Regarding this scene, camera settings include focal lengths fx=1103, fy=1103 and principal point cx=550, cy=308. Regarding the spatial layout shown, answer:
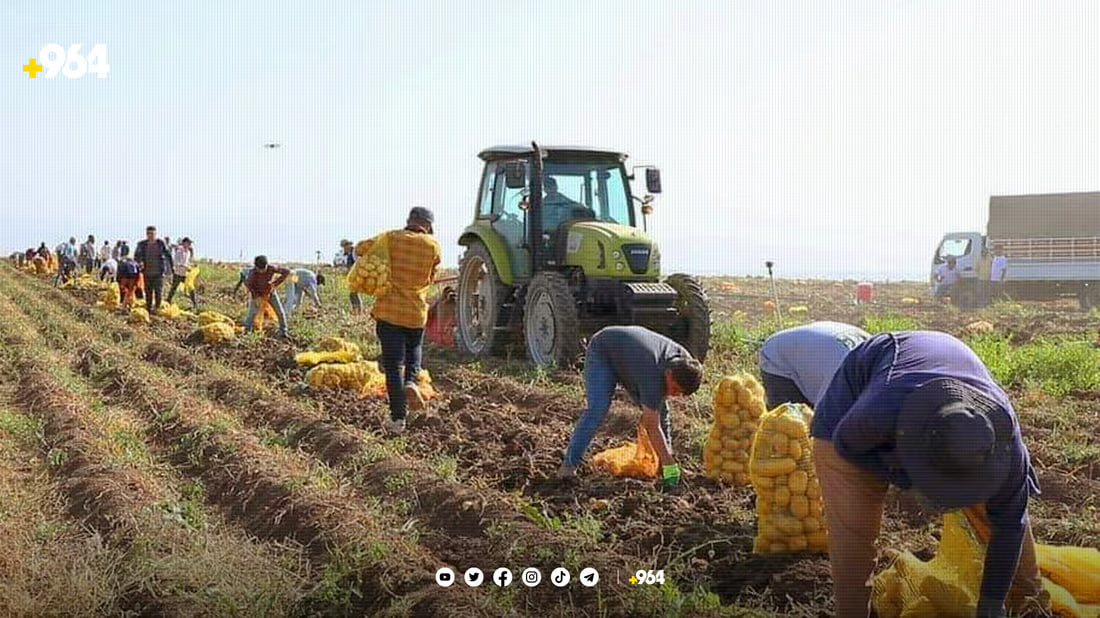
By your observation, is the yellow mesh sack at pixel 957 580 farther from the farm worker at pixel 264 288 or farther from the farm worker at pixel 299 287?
the farm worker at pixel 299 287

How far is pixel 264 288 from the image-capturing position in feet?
43.5

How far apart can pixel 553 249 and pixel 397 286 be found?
355 centimetres

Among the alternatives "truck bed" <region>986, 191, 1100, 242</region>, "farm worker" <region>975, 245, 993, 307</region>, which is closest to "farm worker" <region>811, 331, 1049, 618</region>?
"farm worker" <region>975, 245, 993, 307</region>

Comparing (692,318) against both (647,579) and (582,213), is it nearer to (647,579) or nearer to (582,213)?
(582,213)

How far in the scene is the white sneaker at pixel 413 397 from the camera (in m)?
7.40

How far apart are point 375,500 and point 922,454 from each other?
3356 mm

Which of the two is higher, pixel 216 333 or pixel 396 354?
pixel 396 354

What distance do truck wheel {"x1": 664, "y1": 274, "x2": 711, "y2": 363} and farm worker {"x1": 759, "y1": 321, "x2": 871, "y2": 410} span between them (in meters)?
4.83

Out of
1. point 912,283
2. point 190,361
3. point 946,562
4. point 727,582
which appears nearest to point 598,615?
point 727,582

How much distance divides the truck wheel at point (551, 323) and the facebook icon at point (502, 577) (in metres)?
5.55

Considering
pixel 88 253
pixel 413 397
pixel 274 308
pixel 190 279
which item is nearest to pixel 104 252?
pixel 88 253

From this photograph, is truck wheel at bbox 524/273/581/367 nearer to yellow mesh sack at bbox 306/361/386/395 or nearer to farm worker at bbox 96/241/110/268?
yellow mesh sack at bbox 306/361/386/395

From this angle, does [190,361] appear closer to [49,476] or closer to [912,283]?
[49,476]

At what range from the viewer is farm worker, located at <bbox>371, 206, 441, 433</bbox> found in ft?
23.2
